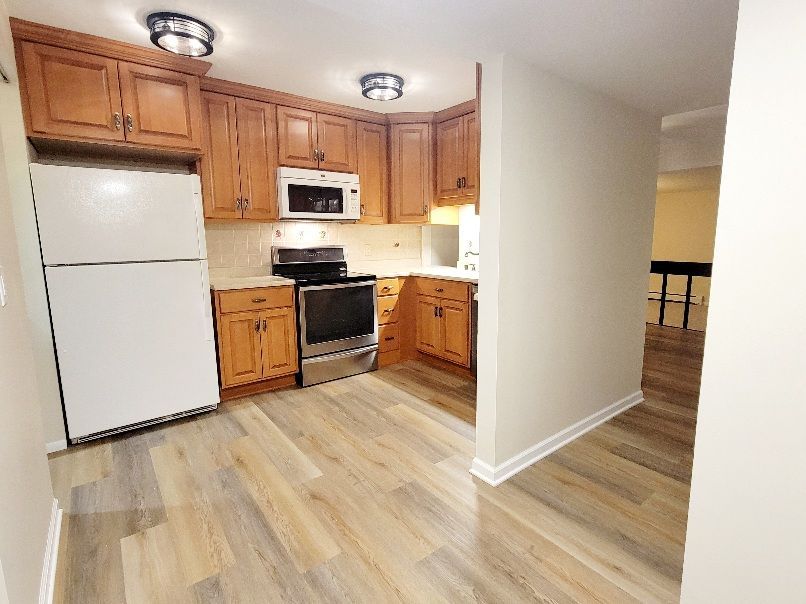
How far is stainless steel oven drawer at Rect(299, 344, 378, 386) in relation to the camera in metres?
3.43

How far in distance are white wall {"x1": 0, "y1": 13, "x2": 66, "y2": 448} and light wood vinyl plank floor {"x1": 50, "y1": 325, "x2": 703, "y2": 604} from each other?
1.06 feet

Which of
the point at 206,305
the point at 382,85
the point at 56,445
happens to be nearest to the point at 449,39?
the point at 382,85

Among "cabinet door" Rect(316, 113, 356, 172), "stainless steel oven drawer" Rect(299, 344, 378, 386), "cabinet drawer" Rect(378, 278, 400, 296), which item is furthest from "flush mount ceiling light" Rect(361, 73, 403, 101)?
"stainless steel oven drawer" Rect(299, 344, 378, 386)

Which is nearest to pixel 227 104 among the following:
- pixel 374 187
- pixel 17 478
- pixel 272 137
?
pixel 272 137

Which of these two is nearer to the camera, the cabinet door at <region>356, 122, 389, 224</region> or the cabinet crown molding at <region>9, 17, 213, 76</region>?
the cabinet crown molding at <region>9, 17, 213, 76</region>

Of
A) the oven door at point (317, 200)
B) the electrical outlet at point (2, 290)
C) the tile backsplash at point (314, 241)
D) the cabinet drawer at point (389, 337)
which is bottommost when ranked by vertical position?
the cabinet drawer at point (389, 337)

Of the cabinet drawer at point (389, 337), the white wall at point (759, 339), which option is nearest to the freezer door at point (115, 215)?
the cabinet drawer at point (389, 337)

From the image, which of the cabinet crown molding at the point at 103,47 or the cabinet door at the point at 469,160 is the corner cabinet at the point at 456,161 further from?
the cabinet crown molding at the point at 103,47

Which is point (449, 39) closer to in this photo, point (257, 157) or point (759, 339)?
point (759, 339)

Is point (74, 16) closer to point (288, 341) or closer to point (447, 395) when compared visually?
point (288, 341)

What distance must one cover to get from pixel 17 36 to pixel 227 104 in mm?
1154

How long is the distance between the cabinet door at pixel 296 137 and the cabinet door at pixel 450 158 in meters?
1.18

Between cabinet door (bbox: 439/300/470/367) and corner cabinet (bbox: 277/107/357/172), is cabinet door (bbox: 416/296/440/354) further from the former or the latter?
corner cabinet (bbox: 277/107/357/172)

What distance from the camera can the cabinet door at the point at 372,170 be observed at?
3.75 meters
